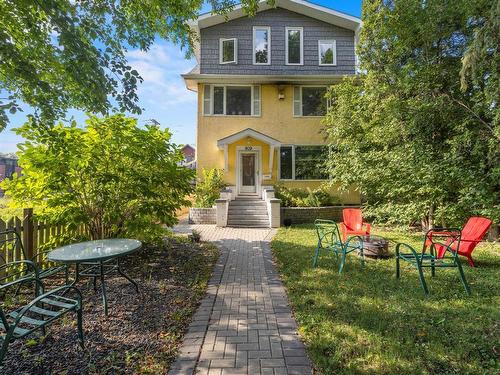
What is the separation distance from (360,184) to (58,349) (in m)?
10.6

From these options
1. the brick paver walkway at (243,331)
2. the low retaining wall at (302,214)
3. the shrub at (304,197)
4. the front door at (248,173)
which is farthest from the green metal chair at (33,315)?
the front door at (248,173)

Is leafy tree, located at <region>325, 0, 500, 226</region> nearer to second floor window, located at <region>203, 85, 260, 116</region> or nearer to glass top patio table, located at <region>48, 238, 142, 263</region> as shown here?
second floor window, located at <region>203, 85, 260, 116</region>

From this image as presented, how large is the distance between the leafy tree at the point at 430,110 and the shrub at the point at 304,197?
97.9 inches

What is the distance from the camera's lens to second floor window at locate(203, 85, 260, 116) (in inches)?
582

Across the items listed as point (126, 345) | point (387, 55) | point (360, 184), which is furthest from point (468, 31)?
point (126, 345)

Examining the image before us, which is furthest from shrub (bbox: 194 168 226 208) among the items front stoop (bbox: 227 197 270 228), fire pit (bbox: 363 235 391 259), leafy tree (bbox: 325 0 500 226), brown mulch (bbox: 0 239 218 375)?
fire pit (bbox: 363 235 391 259)

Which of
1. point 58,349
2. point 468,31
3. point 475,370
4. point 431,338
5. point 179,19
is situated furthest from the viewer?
point 468,31

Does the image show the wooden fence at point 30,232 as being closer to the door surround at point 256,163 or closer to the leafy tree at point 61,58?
the leafy tree at point 61,58

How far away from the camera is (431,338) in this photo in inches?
125

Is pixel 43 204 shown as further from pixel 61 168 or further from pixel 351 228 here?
pixel 351 228

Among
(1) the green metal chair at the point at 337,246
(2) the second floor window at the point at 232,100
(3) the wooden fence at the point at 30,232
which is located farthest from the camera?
(2) the second floor window at the point at 232,100

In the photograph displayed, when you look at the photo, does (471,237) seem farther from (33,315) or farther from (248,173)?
(248,173)

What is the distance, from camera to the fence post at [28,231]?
4941 millimetres

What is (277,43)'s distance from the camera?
15383 mm
